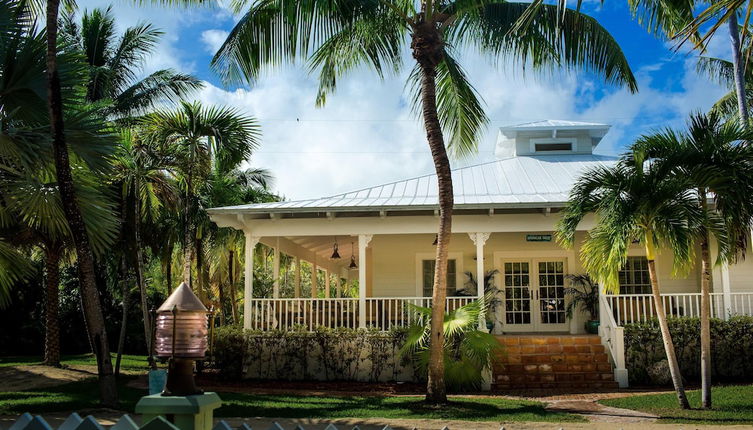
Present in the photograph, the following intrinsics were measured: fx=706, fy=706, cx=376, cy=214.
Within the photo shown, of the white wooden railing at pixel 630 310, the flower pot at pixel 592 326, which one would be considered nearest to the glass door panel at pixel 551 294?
the flower pot at pixel 592 326

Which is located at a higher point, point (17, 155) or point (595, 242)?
point (17, 155)

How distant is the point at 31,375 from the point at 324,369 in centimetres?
654

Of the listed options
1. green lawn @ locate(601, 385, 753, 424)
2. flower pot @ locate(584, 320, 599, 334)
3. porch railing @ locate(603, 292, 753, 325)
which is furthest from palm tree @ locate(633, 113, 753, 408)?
flower pot @ locate(584, 320, 599, 334)

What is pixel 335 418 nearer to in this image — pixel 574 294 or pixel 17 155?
pixel 17 155

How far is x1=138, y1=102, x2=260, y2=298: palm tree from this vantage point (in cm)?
1573

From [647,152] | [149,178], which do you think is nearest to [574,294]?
[647,152]

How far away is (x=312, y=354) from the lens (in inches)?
616

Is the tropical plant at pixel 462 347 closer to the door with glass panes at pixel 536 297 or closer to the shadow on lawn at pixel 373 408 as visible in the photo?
the shadow on lawn at pixel 373 408

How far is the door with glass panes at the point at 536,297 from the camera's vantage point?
18.4m

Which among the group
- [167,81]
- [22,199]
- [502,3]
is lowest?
[22,199]

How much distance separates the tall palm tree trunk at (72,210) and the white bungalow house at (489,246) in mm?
5791

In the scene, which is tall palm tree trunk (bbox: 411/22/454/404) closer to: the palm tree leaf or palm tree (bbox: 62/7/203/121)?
the palm tree leaf

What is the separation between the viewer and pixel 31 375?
1573 centimetres

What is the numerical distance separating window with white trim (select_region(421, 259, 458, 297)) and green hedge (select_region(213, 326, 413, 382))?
3705 millimetres
